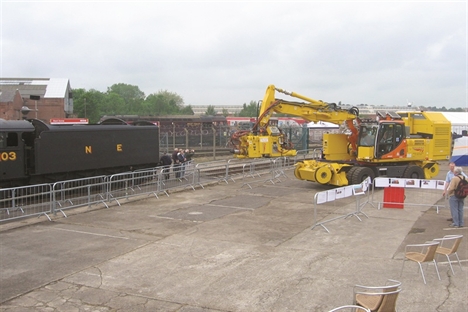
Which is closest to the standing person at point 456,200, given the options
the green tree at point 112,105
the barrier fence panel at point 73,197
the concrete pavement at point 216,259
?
the concrete pavement at point 216,259

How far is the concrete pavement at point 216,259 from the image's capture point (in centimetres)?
721

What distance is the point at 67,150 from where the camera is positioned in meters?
17.3

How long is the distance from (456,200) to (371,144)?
7.00 m

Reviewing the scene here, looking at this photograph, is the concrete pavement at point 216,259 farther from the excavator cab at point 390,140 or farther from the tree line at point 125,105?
the tree line at point 125,105

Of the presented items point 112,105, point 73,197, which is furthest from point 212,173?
point 112,105

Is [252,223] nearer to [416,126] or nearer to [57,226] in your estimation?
[57,226]

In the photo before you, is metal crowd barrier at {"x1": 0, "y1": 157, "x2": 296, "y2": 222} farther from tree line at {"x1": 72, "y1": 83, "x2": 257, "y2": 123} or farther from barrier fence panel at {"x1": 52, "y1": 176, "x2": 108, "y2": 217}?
tree line at {"x1": 72, "y1": 83, "x2": 257, "y2": 123}

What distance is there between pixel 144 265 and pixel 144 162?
40.1 ft

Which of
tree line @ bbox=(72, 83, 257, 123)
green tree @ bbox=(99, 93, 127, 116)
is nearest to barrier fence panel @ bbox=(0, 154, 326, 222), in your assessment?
tree line @ bbox=(72, 83, 257, 123)

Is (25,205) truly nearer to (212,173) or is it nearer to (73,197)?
(73,197)

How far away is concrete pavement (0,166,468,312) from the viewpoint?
23.7 ft

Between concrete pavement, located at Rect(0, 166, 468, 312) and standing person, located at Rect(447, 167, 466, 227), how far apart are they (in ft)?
1.46

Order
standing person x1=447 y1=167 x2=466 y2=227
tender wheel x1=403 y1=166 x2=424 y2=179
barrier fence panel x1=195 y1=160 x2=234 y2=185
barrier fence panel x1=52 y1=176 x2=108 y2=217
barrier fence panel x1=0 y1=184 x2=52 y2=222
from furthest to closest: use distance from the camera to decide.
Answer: barrier fence panel x1=195 y1=160 x2=234 y2=185 < tender wheel x1=403 y1=166 x2=424 y2=179 < barrier fence panel x1=52 y1=176 x2=108 y2=217 < barrier fence panel x1=0 y1=184 x2=52 y2=222 < standing person x1=447 y1=167 x2=466 y2=227

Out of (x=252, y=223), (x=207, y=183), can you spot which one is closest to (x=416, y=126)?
(x=207, y=183)
